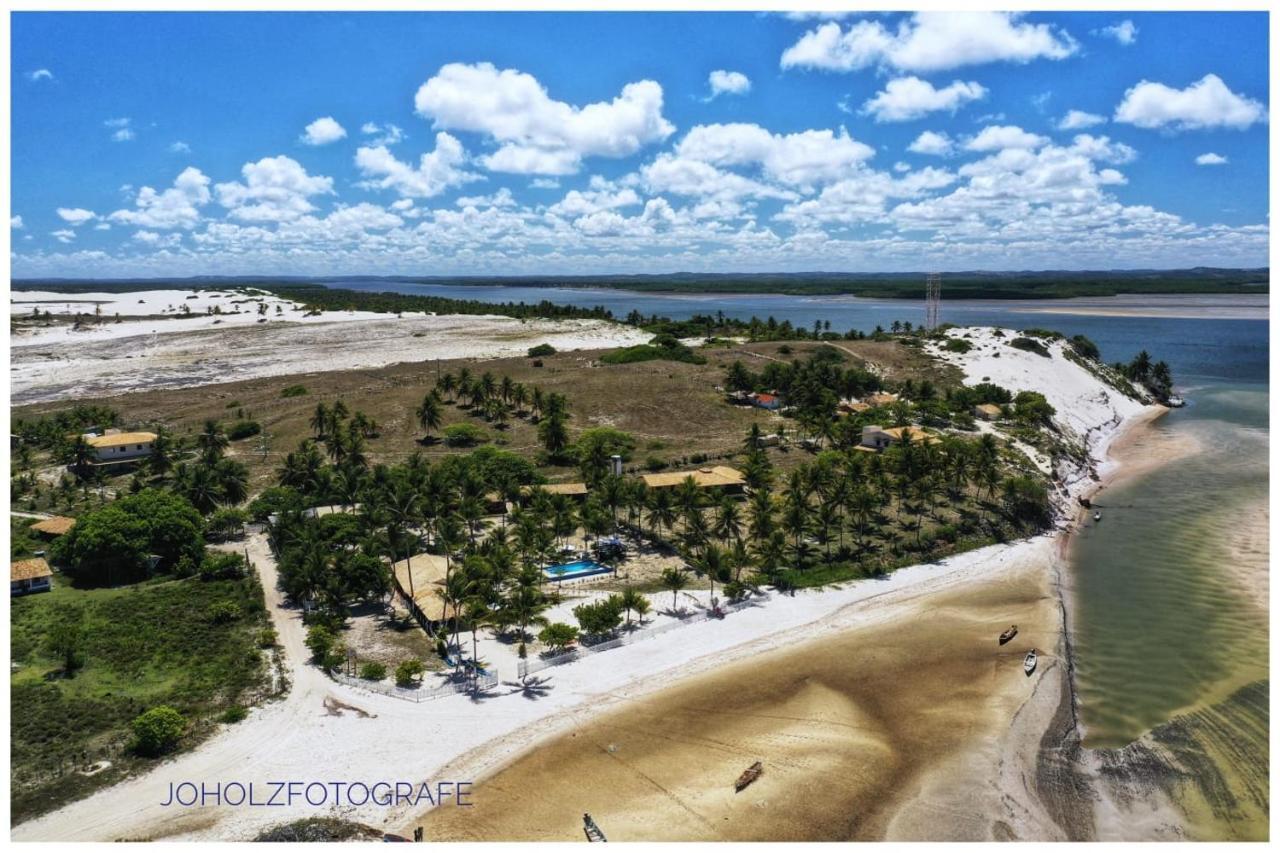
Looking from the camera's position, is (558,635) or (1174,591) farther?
(1174,591)

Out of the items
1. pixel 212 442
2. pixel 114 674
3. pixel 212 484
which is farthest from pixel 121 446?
pixel 114 674

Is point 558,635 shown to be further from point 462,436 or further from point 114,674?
point 462,436

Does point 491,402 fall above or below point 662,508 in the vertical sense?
above

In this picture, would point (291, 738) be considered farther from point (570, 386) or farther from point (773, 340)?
point (773, 340)

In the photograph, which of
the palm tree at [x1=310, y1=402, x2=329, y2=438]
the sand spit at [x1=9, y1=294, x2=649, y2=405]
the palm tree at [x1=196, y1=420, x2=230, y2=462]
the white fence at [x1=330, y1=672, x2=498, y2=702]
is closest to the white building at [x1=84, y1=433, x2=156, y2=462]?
the palm tree at [x1=196, y1=420, x2=230, y2=462]

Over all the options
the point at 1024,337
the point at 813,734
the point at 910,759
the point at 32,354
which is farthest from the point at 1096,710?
the point at 32,354

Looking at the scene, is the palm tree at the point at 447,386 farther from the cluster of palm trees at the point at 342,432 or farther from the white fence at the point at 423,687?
the white fence at the point at 423,687
